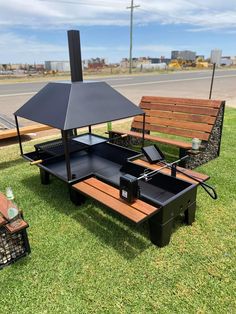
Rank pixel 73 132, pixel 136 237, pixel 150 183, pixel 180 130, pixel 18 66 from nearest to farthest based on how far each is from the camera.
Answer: pixel 136 237 < pixel 150 183 < pixel 180 130 < pixel 73 132 < pixel 18 66

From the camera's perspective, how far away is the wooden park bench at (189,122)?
173 inches

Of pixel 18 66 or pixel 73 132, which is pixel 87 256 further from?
pixel 18 66

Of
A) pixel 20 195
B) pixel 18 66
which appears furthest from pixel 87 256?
pixel 18 66

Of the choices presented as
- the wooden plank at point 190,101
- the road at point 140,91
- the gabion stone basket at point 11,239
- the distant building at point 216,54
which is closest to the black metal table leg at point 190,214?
the gabion stone basket at point 11,239

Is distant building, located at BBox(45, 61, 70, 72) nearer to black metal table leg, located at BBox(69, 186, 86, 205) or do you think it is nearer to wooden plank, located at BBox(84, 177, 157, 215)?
black metal table leg, located at BBox(69, 186, 86, 205)

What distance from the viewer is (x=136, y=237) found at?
2756 millimetres

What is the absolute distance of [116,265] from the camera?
241 centimetres

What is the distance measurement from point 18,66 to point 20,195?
53.8 metres

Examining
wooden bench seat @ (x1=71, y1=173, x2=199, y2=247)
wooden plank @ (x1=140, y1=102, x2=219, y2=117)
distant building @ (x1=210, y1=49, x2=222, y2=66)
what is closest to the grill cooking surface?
wooden bench seat @ (x1=71, y1=173, x2=199, y2=247)

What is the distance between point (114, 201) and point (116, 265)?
0.62 m

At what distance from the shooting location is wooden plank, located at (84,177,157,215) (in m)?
2.42

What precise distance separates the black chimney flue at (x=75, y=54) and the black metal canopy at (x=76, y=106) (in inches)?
8.9

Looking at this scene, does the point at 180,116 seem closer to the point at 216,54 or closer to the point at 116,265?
the point at 116,265

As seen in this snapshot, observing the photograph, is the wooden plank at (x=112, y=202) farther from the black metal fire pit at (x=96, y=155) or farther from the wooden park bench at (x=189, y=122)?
the wooden park bench at (x=189, y=122)
